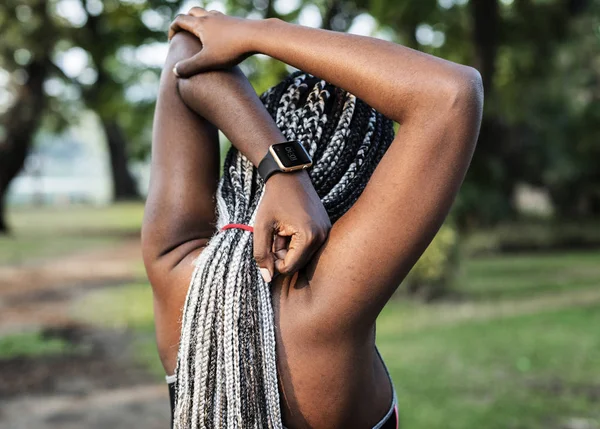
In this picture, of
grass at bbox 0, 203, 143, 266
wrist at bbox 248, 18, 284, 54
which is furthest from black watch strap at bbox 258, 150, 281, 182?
grass at bbox 0, 203, 143, 266

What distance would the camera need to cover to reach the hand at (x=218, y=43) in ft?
4.70

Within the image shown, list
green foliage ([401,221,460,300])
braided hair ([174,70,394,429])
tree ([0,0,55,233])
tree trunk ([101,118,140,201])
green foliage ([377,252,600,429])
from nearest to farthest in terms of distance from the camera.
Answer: braided hair ([174,70,394,429])
green foliage ([377,252,600,429])
green foliage ([401,221,460,300])
tree ([0,0,55,233])
tree trunk ([101,118,140,201])

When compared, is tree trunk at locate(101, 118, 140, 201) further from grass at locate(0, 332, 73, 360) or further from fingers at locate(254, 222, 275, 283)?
fingers at locate(254, 222, 275, 283)

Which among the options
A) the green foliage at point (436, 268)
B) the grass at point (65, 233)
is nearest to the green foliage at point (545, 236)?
the green foliage at point (436, 268)

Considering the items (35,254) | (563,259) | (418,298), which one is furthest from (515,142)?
(35,254)

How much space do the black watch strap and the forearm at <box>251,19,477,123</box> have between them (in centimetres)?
19

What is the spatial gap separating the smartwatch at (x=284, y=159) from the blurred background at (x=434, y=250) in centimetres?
431

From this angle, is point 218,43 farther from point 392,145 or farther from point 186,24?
point 392,145

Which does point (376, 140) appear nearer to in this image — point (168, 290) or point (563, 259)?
point (168, 290)

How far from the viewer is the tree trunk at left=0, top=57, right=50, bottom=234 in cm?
1755

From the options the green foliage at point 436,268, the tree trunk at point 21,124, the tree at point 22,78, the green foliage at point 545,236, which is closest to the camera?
the green foliage at point 436,268

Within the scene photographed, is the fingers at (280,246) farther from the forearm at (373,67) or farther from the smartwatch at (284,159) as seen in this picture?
the forearm at (373,67)

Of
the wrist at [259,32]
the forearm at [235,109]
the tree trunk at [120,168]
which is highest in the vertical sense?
the wrist at [259,32]

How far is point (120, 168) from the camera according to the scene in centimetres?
3112
